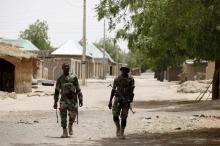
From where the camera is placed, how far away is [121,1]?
15.8 meters

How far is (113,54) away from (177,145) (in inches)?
6017

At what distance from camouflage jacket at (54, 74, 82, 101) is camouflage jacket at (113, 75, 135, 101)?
37.3 inches

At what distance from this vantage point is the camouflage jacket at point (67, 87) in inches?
559

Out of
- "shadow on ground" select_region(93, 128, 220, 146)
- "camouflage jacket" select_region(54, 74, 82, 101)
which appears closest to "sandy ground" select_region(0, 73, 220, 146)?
"shadow on ground" select_region(93, 128, 220, 146)

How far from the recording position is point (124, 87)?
14227mm

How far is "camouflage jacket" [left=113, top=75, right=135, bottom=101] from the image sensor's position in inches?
559

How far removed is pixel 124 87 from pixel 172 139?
1.76m

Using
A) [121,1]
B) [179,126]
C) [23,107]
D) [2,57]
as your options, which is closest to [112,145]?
[121,1]

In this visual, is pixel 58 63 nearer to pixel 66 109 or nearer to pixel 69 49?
pixel 69 49

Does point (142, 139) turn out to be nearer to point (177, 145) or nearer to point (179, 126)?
point (177, 145)

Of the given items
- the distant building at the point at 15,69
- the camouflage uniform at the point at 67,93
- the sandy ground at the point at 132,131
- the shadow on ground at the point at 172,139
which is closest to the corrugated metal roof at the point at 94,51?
the distant building at the point at 15,69

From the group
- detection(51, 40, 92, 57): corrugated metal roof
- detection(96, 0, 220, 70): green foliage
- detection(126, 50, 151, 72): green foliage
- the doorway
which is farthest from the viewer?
detection(51, 40, 92, 57): corrugated metal roof

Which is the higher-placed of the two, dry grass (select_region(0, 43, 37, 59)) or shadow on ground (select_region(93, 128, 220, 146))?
dry grass (select_region(0, 43, 37, 59))

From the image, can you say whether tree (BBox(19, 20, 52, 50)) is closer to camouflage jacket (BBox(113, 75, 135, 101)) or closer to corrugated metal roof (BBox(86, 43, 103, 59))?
corrugated metal roof (BBox(86, 43, 103, 59))
